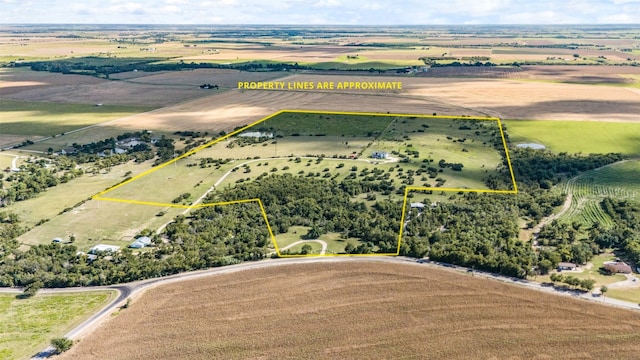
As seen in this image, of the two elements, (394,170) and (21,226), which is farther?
(394,170)

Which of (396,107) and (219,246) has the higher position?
(396,107)

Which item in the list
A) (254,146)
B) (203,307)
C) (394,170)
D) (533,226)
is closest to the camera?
(203,307)

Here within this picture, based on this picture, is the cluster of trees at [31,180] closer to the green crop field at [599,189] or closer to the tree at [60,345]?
the tree at [60,345]

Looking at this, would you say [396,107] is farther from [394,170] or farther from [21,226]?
[21,226]

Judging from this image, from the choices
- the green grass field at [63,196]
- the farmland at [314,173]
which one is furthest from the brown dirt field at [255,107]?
the green grass field at [63,196]

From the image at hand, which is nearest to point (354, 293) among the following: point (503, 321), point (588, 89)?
point (503, 321)

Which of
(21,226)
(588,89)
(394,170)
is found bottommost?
(21,226)

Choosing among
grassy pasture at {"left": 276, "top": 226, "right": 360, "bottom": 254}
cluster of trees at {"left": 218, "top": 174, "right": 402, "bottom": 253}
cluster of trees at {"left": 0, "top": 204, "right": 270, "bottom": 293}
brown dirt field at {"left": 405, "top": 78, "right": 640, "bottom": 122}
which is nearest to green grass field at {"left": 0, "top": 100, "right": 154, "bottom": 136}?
cluster of trees at {"left": 0, "top": 204, "right": 270, "bottom": 293}

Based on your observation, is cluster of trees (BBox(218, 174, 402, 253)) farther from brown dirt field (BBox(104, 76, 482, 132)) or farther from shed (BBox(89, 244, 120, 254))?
brown dirt field (BBox(104, 76, 482, 132))
